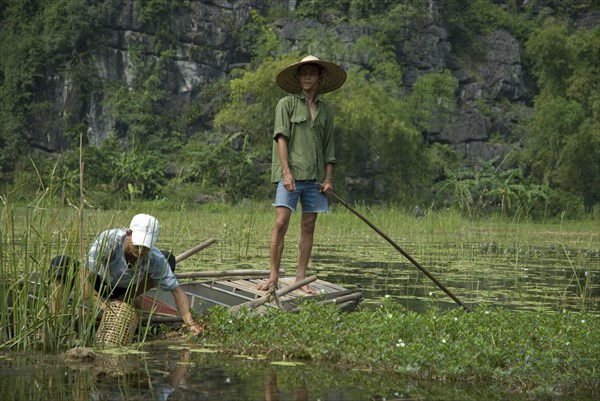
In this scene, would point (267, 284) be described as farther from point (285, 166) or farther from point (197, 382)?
point (197, 382)

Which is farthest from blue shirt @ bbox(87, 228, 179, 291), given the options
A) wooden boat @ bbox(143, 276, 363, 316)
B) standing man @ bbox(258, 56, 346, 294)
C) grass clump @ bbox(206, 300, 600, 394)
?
standing man @ bbox(258, 56, 346, 294)

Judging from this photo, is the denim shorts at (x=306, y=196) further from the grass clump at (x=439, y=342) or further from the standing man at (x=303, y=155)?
the grass clump at (x=439, y=342)

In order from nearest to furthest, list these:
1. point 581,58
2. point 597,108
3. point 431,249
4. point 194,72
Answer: point 431,249 < point 597,108 < point 581,58 < point 194,72

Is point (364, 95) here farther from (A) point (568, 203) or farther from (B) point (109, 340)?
(B) point (109, 340)

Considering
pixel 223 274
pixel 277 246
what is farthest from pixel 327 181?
pixel 223 274

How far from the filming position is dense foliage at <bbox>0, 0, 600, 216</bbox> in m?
33.8

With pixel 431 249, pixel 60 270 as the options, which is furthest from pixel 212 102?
pixel 60 270

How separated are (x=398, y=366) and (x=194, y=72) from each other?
40.8 metres

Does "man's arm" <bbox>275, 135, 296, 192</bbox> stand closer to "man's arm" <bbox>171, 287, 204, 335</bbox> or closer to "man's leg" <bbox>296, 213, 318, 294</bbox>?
"man's leg" <bbox>296, 213, 318, 294</bbox>

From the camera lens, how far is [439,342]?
5250 millimetres

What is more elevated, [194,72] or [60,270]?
[194,72]

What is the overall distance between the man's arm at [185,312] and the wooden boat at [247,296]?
0.57 ft

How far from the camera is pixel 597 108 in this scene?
3161 centimetres

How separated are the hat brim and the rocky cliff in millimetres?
33180
